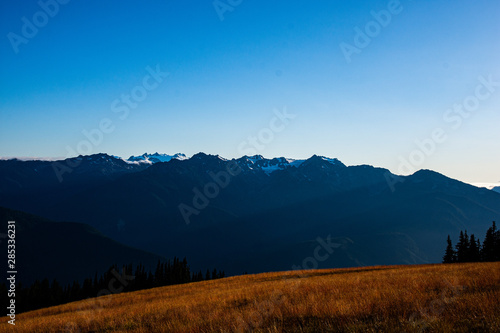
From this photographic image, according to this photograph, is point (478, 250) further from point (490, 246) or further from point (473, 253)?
point (490, 246)

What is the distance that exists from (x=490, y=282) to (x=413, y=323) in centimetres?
697

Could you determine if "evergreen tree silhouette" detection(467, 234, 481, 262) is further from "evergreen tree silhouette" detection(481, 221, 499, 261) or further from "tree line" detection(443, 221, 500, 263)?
"evergreen tree silhouette" detection(481, 221, 499, 261)

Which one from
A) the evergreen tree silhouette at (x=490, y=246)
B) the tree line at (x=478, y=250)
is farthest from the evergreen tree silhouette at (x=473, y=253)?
the evergreen tree silhouette at (x=490, y=246)

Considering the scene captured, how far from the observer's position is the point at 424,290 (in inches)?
446

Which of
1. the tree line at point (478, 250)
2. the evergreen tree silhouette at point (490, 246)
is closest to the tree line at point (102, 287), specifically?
the tree line at point (478, 250)

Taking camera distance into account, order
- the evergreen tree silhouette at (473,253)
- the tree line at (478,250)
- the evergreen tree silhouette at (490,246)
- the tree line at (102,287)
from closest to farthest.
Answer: the evergreen tree silhouette at (490,246) → the tree line at (478,250) → the evergreen tree silhouette at (473,253) → the tree line at (102,287)

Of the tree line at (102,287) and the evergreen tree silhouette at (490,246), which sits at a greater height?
the evergreen tree silhouette at (490,246)

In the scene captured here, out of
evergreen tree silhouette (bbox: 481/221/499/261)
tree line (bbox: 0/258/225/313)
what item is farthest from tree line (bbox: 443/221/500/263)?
tree line (bbox: 0/258/225/313)

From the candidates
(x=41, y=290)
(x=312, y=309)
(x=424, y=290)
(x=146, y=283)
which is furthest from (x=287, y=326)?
(x=41, y=290)

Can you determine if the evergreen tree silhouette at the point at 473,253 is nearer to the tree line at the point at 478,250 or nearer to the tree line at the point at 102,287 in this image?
the tree line at the point at 478,250

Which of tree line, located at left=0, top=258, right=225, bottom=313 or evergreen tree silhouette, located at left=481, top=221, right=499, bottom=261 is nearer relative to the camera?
evergreen tree silhouette, located at left=481, top=221, right=499, bottom=261

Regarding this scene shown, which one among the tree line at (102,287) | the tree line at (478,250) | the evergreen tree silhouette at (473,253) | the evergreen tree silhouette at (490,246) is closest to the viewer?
the evergreen tree silhouette at (490,246)

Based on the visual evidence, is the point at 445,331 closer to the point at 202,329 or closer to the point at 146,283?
the point at 202,329

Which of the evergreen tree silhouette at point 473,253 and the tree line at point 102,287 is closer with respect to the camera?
the evergreen tree silhouette at point 473,253
